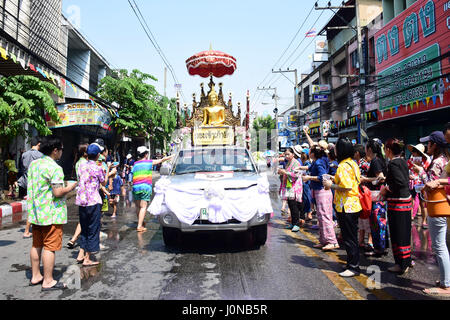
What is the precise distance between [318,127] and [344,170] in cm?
2970

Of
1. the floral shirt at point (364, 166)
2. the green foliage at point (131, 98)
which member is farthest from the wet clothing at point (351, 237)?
the green foliage at point (131, 98)

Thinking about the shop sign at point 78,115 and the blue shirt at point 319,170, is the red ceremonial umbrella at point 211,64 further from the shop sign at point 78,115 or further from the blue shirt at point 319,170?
the blue shirt at point 319,170

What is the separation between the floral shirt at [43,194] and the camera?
3.68m

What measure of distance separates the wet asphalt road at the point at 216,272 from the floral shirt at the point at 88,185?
0.92m

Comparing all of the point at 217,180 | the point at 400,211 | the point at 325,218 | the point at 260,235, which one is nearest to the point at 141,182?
the point at 217,180

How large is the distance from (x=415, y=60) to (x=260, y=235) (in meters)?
15.6

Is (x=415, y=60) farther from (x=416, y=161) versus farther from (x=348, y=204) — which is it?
(x=348, y=204)

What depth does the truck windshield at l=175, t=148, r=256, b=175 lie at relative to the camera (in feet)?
19.4

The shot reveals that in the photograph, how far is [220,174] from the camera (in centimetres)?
547

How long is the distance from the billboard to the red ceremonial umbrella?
329 inches

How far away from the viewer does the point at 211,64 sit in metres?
11.9

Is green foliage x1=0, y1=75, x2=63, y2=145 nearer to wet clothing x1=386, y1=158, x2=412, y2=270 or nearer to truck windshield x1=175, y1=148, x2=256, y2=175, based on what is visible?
truck windshield x1=175, y1=148, x2=256, y2=175

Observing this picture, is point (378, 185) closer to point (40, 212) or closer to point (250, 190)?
point (250, 190)

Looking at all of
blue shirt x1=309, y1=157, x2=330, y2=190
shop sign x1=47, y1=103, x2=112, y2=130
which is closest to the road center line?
blue shirt x1=309, y1=157, x2=330, y2=190
